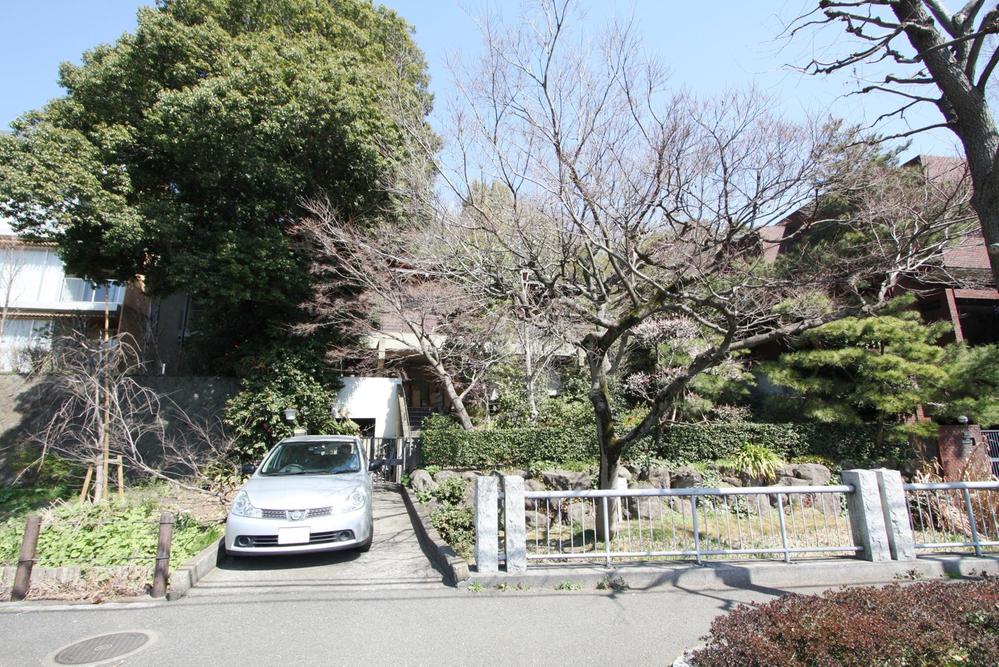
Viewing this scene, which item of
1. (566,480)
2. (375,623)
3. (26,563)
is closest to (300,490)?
(375,623)

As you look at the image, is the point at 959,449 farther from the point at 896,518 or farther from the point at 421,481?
the point at 421,481

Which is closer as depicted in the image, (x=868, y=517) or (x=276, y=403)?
(x=868, y=517)

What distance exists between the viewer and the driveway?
5898mm

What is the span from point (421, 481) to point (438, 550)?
579 centimetres

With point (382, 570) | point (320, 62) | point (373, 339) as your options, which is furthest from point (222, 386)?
point (382, 570)

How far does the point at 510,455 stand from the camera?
13.9m

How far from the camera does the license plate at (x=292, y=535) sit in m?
6.24

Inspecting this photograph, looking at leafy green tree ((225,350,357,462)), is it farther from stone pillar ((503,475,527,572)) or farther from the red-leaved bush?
the red-leaved bush

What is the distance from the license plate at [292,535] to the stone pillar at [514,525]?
2.39m

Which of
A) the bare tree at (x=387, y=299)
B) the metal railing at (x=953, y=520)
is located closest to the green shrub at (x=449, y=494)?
the bare tree at (x=387, y=299)

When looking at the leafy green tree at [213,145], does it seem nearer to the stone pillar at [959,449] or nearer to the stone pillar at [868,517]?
the stone pillar at [868,517]

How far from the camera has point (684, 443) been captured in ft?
46.3

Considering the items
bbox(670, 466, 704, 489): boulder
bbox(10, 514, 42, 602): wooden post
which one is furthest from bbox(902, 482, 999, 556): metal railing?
bbox(10, 514, 42, 602): wooden post

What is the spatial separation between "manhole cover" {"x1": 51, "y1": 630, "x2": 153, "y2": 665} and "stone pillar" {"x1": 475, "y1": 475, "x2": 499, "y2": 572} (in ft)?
10.4
